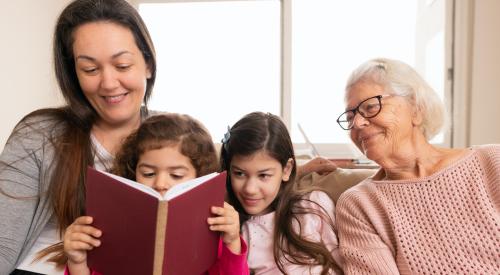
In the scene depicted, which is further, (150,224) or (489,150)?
(489,150)

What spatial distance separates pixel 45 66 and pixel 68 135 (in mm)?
1948

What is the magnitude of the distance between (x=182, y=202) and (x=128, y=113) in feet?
1.97

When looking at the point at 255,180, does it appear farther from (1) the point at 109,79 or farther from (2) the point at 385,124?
(1) the point at 109,79

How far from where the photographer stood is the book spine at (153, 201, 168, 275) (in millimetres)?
898

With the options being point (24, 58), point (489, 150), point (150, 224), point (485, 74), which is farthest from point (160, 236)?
point (485, 74)

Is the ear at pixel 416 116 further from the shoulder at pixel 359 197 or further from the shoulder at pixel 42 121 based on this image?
the shoulder at pixel 42 121

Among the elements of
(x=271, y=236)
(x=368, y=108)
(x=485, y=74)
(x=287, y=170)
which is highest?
(x=485, y=74)

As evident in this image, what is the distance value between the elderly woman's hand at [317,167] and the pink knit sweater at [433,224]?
0.38m

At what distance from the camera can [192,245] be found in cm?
103

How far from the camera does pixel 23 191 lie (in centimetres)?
133

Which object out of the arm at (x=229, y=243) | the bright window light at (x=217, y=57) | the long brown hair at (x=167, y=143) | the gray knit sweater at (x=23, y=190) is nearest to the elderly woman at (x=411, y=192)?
the arm at (x=229, y=243)

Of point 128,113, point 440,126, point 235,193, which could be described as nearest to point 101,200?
point 128,113

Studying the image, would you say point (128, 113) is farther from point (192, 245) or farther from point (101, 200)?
point (192, 245)

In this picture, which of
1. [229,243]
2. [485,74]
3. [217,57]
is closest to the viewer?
[229,243]
